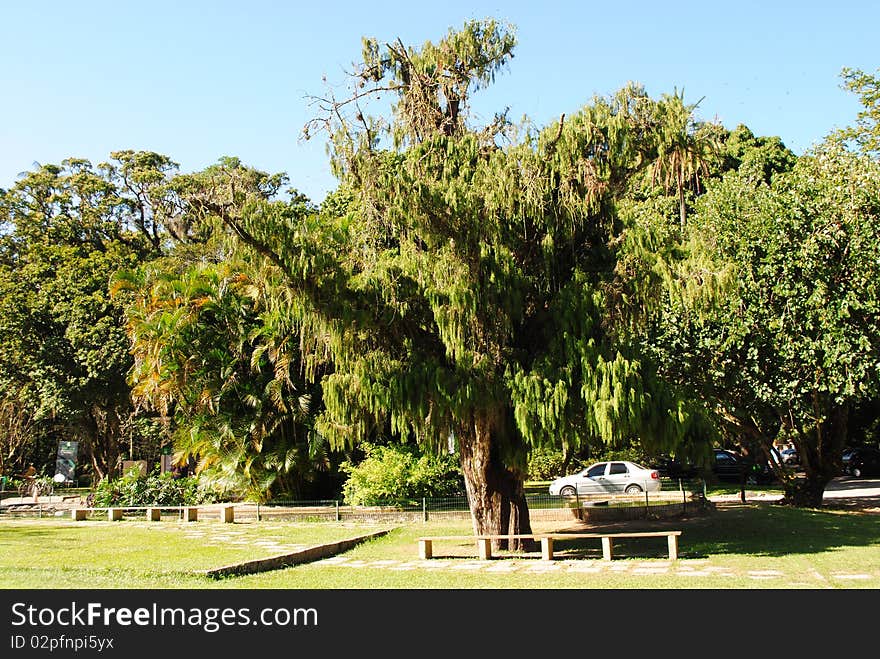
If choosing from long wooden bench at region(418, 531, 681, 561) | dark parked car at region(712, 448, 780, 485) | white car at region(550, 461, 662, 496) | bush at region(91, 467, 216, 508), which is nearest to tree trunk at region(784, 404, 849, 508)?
white car at region(550, 461, 662, 496)

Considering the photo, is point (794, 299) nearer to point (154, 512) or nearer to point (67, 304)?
point (154, 512)

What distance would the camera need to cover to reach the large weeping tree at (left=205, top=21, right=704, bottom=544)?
1214 centimetres

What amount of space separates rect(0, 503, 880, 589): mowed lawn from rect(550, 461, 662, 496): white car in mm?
6635

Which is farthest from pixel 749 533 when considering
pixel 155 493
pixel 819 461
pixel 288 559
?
pixel 155 493

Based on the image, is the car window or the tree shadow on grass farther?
the car window

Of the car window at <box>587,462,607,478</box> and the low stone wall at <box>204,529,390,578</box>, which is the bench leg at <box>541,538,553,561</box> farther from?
the car window at <box>587,462,607,478</box>

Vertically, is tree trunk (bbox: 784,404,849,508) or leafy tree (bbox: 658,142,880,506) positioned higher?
leafy tree (bbox: 658,142,880,506)

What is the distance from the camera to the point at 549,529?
18109 mm

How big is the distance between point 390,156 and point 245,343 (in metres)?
10.4

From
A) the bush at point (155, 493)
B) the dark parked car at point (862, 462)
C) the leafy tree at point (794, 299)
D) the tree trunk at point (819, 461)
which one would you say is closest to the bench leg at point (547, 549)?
the leafy tree at point (794, 299)

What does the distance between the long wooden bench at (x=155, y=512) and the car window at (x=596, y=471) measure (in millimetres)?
12774

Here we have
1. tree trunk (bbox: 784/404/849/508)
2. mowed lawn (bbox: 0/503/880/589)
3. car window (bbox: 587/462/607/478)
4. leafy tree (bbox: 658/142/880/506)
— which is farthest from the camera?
car window (bbox: 587/462/607/478)
